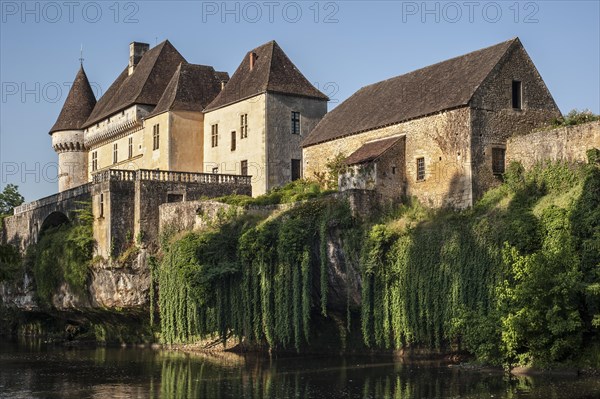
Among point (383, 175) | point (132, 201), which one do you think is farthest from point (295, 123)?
point (383, 175)

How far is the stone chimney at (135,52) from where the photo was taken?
226ft

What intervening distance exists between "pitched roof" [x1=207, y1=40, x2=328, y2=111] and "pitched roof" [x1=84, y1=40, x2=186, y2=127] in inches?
209

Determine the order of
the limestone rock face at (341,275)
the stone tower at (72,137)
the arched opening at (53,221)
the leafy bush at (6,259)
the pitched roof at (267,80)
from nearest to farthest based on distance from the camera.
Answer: the leafy bush at (6,259)
the limestone rock face at (341,275)
the pitched roof at (267,80)
the arched opening at (53,221)
the stone tower at (72,137)

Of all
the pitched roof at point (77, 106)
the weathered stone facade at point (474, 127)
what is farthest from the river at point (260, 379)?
the pitched roof at point (77, 106)

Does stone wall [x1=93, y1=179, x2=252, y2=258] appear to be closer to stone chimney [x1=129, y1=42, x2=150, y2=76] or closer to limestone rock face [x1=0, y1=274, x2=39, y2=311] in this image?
limestone rock face [x1=0, y1=274, x2=39, y2=311]

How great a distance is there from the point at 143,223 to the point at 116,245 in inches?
70.5

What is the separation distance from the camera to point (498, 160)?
44.4 metres

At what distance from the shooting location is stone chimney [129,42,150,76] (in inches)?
2715

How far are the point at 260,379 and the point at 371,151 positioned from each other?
1408 centimetres

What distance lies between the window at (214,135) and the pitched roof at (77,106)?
16.1 meters

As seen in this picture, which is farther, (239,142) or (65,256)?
(239,142)

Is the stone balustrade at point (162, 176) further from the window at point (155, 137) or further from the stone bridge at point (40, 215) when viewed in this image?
the window at point (155, 137)

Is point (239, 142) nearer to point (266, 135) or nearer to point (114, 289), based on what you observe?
point (266, 135)

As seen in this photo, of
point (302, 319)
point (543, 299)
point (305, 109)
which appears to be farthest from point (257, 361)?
point (305, 109)
